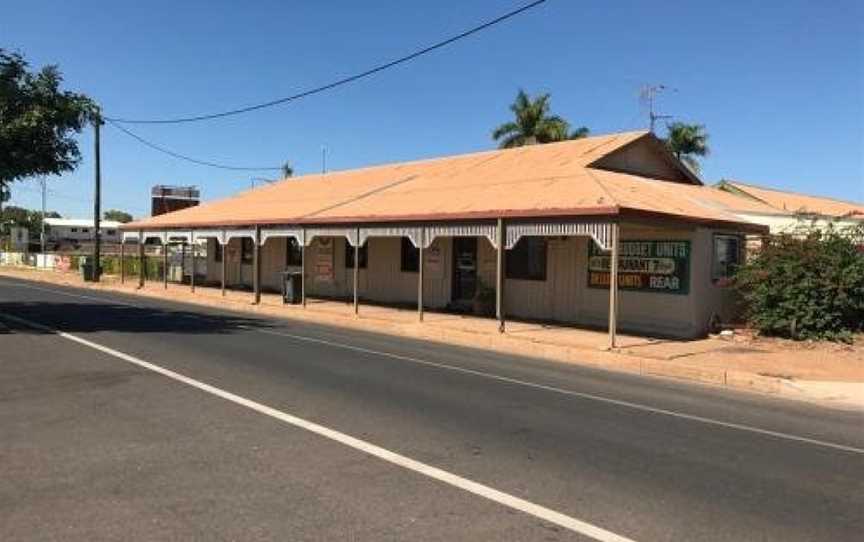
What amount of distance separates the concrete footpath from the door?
4.25 feet

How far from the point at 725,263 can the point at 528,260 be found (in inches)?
199

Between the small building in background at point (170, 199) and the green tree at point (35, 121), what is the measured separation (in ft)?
129

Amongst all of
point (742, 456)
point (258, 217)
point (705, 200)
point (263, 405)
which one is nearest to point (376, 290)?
point (258, 217)

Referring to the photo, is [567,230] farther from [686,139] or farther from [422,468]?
[686,139]

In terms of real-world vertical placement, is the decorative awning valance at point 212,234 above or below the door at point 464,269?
above

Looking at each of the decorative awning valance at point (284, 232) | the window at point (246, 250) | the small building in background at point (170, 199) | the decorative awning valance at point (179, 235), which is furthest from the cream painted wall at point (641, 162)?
the small building in background at point (170, 199)

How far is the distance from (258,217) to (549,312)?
11.3 metres

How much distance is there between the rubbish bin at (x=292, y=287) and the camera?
28.2m

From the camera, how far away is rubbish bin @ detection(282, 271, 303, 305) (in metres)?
28.2

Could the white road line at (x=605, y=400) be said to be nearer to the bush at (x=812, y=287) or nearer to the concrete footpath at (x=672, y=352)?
the concrete footpath at (x=672, y=352)

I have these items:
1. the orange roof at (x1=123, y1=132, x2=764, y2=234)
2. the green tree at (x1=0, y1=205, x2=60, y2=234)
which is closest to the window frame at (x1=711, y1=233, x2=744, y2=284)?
the orange roof at (x1=123, y1=132, x2=764, y2=234)

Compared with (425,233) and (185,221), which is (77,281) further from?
(425,233)

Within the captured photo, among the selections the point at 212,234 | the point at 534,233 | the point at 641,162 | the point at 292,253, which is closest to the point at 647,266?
the point at 534,233

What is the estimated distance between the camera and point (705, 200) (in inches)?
882
